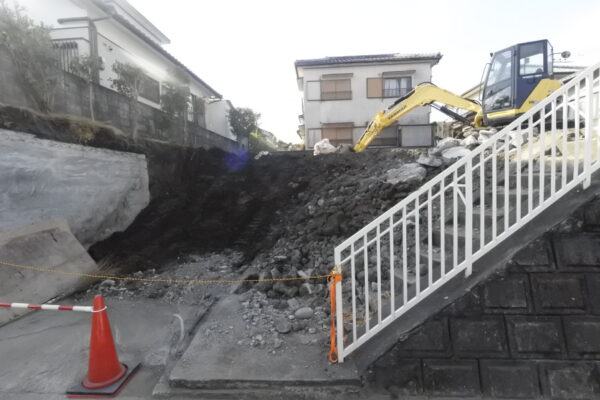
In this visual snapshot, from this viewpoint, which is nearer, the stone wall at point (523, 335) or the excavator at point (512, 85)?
the stone wall at point (523, 335)

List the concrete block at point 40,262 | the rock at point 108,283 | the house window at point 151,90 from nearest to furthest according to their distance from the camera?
1. the concrete block at point 40,262
2. the rock at point 108,283
3. the house window at point 151,90

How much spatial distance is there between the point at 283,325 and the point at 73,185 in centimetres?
478

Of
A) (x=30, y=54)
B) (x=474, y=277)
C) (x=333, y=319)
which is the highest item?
(x=30, y=54)

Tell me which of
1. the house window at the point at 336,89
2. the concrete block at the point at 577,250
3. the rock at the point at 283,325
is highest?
the house window at the point at 336,89

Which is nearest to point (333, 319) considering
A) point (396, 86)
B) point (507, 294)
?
point (507, 294)

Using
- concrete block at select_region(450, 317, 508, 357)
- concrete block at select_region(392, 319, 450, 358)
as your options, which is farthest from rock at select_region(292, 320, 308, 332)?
concrete block at select_region(450, 317, 508, 357)

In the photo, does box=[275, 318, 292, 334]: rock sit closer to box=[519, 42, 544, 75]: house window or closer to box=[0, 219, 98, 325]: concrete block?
box=[0, 219, 98, 325]: concrete block

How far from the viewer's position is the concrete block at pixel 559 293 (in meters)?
2.12

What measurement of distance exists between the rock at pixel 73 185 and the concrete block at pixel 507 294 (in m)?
5.86

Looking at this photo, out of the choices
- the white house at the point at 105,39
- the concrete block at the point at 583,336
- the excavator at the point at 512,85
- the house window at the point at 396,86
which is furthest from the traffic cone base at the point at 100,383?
the house window at the point at 396,86

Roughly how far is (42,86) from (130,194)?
253 centimetres

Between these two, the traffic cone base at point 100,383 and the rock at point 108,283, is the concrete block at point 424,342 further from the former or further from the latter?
the rock at point 108,283

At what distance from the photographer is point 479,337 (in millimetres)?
2154

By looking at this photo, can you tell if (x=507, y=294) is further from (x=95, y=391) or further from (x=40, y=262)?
(x=40, y=262)
